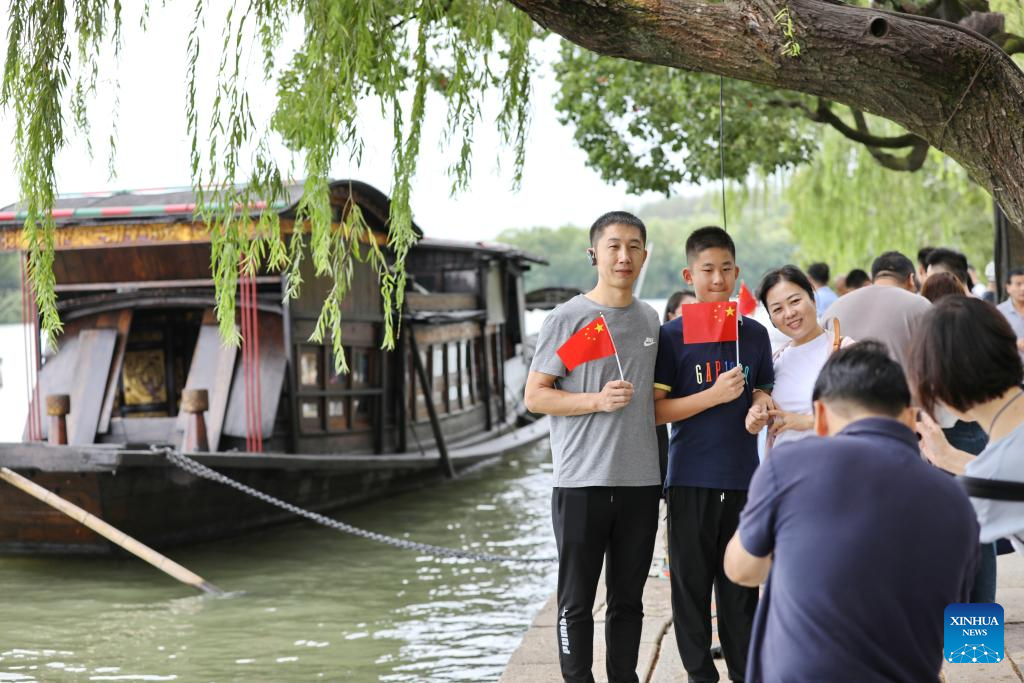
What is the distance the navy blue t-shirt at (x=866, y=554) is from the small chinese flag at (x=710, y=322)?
1.88m

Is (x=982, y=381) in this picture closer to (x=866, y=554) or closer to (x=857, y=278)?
(x=866, y=554)

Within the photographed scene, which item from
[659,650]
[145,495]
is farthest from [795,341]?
[145,495]

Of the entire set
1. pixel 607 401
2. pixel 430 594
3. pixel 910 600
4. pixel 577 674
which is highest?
pixel 607 401

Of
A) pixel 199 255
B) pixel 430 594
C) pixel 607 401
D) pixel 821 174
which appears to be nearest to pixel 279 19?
pixel 607 401

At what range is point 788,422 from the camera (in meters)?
4.30

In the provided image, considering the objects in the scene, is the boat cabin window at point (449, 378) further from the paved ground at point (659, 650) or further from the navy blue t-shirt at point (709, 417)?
the navy blue t-shirt at point (709, 417)

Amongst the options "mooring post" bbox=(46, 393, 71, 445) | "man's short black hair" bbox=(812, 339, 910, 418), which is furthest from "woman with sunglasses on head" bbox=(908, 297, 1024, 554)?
"mooring post" bbox=(46, 393, 71, 445)

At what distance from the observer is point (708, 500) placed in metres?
4.33

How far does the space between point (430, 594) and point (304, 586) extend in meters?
1.12

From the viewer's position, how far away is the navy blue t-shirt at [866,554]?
2.36m

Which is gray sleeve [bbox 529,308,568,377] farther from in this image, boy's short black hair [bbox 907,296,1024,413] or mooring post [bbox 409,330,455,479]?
mooring post [bbox 409,330,455,479]

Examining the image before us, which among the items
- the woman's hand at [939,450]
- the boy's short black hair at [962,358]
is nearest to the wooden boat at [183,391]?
the woman's hand at [939,450]

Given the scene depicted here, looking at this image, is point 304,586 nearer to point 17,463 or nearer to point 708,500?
point 17,463

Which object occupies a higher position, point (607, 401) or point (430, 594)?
point (607, 401)
